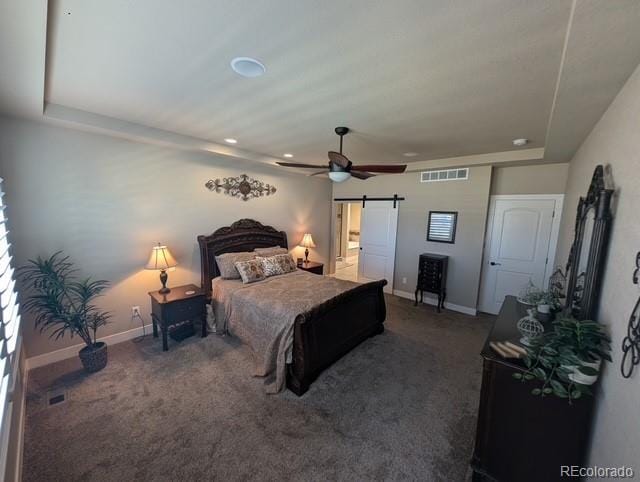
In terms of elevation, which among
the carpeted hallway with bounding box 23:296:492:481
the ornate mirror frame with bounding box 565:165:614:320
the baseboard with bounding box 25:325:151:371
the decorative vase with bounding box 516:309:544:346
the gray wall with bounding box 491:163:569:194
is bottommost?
the carpeted hallway with bounding box 23:296:492:481

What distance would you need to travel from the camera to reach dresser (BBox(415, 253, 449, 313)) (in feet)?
14.6

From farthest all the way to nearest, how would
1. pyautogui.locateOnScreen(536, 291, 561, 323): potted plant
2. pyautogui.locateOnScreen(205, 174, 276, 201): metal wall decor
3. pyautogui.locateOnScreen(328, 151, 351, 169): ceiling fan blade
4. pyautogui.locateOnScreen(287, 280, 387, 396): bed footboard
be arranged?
pyautogui.locateOnScreen(205, 174, 276, 201): metal wall decor, pyautogui.locateOnScreen(328, 151, 351, 169): ceiling fan blade, pyautogui.locateOnScreen(287, 280, 387, 396): bed footboard, pyautogui.locateOnScreen(536, 291, 561, 323): potted plant

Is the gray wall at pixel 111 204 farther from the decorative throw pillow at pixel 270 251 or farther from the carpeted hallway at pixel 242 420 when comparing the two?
the carpeted hallway at pixel 242 420

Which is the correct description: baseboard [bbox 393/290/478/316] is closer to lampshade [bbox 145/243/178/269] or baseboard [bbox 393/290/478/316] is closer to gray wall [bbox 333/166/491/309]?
gray wall [bbox 333/166/491/309]

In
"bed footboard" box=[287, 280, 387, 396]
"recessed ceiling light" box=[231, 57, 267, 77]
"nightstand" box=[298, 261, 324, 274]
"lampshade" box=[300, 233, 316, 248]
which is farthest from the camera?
"lampshade" box=[300, 233, 316, 248]

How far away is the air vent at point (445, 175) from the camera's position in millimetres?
4352

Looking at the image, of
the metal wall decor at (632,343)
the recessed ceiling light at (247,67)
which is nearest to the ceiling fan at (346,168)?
the recessed ceiling light at (247,67)

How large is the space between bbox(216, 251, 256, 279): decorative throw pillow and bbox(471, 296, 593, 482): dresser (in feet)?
10.3

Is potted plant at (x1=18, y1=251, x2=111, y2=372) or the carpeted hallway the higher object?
potted plant at (x1=18, y1=251, x2=111, y2=372)

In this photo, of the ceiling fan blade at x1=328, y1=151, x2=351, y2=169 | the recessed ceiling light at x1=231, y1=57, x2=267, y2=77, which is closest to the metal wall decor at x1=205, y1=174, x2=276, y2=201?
the ceiling fan blade at x1=328, y1=151, x2=351, y2=169

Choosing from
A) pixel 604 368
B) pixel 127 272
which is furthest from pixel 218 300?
pixel 604 368

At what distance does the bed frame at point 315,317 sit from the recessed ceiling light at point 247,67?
1.98 metres

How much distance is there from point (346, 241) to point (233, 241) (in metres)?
5.17

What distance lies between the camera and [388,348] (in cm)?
325
